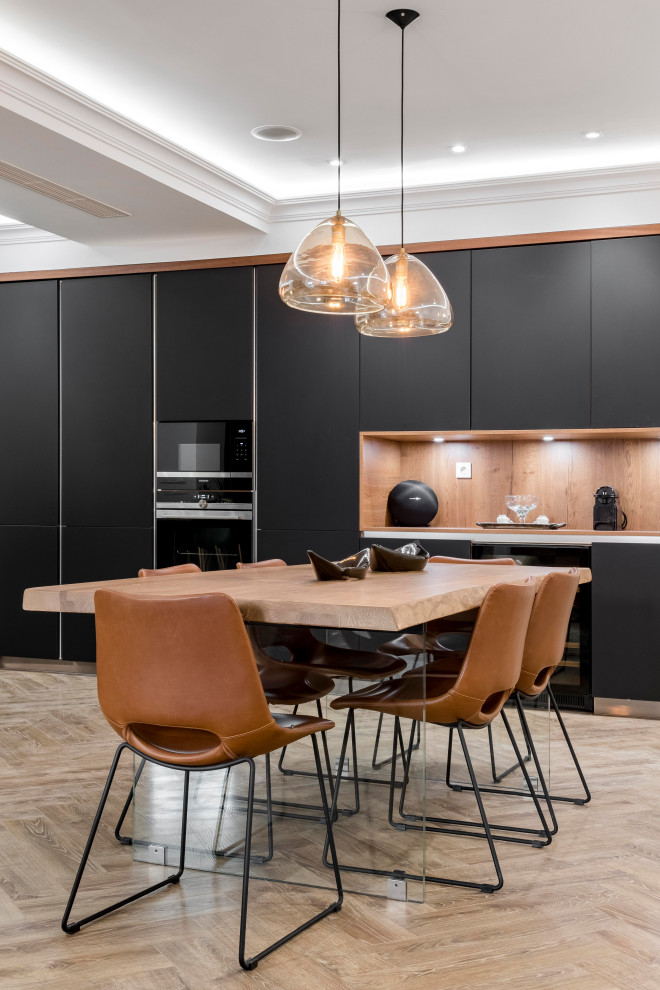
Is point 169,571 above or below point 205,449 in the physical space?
below

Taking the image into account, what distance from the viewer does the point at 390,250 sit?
5367 mm

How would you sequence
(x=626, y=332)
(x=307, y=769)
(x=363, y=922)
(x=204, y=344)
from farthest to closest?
1. (x=204, y=344)
2. (x=626, y=332)
3. (x=307, y=769)
4. (x=363, y=922)

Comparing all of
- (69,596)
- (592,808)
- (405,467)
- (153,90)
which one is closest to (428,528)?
(405,467)

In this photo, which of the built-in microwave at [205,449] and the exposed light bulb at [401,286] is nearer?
the exposed light bulb at [401,286]

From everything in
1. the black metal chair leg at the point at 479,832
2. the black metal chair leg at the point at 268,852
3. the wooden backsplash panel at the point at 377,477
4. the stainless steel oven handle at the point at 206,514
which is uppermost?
the wooden backsplash panel at the point at 377,477

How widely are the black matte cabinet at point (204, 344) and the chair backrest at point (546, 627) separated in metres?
2.86

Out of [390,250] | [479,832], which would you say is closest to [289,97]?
[390,250]

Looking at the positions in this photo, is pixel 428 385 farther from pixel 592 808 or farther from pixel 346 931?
pixel 346 931

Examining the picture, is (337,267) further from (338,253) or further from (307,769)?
(307,769)

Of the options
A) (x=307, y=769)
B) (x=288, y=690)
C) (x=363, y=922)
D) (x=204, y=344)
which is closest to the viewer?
(x=363, y=922)

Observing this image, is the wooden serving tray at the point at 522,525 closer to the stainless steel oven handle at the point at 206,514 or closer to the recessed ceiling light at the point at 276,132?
the stainless steel oven handle at the point at 206,514

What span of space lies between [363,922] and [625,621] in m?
2.81

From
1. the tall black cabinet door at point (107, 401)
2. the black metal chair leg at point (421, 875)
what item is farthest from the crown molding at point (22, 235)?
the black metal chair leg at point (421, 875)

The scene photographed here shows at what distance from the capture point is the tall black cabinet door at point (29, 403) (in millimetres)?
6090
